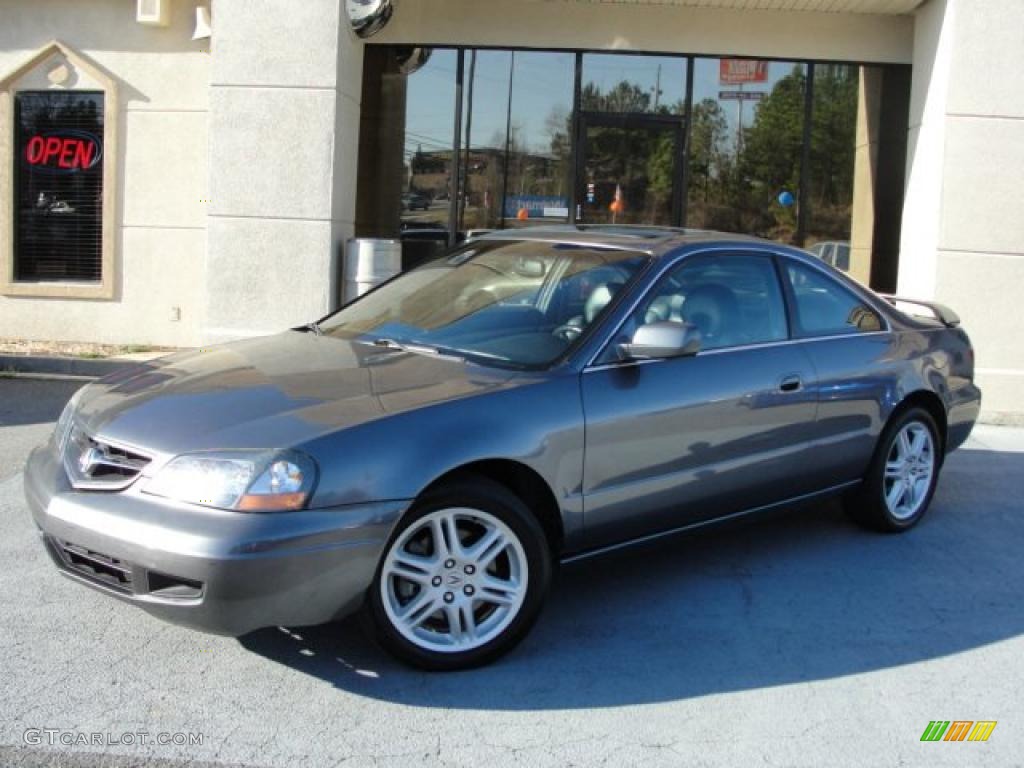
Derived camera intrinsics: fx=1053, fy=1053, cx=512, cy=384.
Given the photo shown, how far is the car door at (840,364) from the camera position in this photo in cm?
500

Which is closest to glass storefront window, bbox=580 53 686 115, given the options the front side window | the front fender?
the front side window

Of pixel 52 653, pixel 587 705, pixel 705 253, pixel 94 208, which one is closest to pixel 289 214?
pixel 94 208

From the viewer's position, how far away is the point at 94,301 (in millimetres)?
11500

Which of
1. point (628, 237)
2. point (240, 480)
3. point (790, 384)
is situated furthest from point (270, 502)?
point (790, 384)

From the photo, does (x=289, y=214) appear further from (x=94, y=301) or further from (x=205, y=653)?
(x=205, y=653)

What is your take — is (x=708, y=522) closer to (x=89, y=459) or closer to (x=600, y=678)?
(x=600, y=678)

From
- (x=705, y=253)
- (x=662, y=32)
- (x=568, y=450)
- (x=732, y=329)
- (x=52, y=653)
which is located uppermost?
(x=662, y=32)

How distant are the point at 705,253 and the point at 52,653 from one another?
316cm

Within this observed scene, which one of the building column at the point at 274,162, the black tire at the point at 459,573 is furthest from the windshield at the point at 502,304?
the building column at the point at 274,162

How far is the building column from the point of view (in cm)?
984

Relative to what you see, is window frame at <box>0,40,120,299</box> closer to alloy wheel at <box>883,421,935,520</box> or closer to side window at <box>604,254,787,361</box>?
side window at <box>604,254,787,361</box>

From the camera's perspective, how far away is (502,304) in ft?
15.2

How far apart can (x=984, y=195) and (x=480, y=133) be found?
5132mm

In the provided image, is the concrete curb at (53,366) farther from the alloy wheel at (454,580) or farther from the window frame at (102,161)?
the alloy wheel at (454,580)
